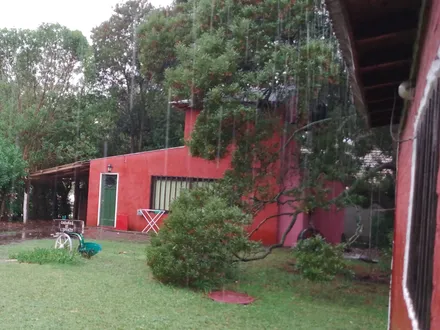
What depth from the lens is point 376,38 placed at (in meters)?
3.44

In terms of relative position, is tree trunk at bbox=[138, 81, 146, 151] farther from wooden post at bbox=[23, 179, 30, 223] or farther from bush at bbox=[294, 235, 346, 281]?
bush at bbox=[294, 235, 346, 281]

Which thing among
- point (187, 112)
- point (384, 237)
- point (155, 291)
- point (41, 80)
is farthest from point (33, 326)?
point (41, 80)

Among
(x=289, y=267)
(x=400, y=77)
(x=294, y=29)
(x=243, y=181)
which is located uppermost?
(x=294, y=29)

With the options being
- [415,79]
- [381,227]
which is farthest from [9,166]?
[415,79]

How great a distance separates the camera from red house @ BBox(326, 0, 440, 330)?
224 centimetres

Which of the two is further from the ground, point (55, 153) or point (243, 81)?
point (243, 81)

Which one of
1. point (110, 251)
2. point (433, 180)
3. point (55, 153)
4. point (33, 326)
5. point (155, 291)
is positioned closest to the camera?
point (433, 180)

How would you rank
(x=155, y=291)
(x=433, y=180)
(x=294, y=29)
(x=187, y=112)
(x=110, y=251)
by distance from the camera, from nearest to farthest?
1. (x=433, y=180)
2. (x=155, y=291)
3. (x=294, y=29)
4. (x=110, y=251)
5. (x=187, y=112)

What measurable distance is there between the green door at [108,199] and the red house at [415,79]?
1482 cm

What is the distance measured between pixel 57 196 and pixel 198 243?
15509 millimetres

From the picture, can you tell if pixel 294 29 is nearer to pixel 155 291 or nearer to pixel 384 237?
pixel 384 237

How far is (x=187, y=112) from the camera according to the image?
55.2ft

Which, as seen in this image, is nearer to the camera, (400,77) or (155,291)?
(400,77)

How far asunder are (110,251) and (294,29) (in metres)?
6.96
